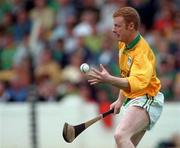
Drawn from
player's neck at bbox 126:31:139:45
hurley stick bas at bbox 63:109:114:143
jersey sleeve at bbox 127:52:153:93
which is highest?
player's neck at bbox 126:31:139:45

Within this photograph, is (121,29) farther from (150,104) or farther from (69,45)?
(69,45)

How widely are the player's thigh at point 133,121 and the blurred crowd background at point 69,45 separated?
5.19 m

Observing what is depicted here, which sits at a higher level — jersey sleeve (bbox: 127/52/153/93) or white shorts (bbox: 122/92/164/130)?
jersey sleeve (bbox: 127/52/153/93)

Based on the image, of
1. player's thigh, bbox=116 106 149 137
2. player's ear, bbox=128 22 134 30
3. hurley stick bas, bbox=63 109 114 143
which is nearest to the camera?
player's thigh, bbox=116 106 149 137

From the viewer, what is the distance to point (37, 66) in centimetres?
1714

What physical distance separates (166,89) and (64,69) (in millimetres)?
→ 2423

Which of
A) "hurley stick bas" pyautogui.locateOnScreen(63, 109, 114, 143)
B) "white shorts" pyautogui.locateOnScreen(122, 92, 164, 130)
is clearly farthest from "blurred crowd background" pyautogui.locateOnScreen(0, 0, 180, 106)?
"white shorts" pyautogui.locateOnScreen(122, 92, 164, 130)

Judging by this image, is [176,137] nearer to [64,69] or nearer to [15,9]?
[64,69]

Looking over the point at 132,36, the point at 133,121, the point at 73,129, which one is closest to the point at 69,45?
the point at 73,129

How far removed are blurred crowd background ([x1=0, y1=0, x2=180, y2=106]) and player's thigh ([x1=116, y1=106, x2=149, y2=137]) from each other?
5186 millimetres

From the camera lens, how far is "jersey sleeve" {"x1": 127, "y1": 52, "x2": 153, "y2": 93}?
9.56 meters

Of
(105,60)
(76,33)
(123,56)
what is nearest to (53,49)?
(76,33)

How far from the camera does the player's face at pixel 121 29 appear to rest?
979 cm

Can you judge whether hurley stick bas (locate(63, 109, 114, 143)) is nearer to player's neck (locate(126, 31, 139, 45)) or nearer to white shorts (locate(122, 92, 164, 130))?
white shorts (locate(122, 92, 164, 130))
